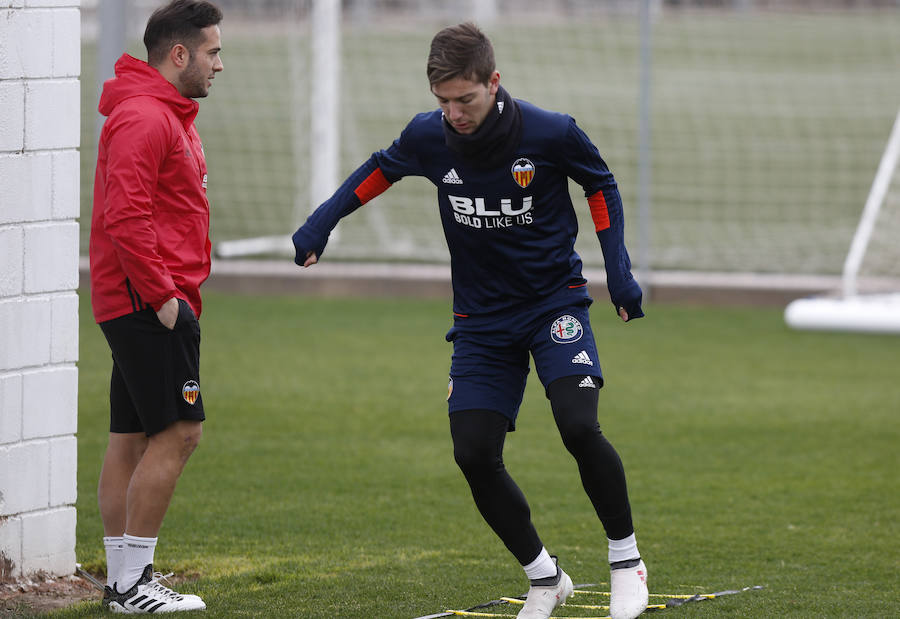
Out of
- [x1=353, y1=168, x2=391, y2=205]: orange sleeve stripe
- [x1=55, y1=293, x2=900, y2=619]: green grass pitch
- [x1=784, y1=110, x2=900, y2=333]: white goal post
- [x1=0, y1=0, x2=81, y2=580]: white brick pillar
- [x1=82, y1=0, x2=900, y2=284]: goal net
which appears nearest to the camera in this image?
[x1=353, y1=168, x2=391, y2=205]: orange sleeve stripe

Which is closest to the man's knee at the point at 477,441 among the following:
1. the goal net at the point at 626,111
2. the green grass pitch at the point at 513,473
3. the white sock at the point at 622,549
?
the white sock at the point at 622,549

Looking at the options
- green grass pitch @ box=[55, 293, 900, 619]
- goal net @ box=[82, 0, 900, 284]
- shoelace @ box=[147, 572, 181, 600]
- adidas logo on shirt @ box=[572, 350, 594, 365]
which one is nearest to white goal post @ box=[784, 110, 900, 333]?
green grass pitch @ box=[55, 293, 900, 619]

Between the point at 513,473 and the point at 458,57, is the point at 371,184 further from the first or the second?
the point at 513,473

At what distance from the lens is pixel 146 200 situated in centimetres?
410

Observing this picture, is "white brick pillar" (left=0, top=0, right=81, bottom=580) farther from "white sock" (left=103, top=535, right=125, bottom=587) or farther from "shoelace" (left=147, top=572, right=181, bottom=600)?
"shoelace" (left=147, top=572, right=181, bottom=600)

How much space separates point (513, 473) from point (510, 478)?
2.21 metres

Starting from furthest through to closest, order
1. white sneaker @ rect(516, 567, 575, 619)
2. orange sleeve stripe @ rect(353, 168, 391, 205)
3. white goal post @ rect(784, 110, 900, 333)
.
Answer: white goal post @ rect(784, 110, 900, 333) < orange sleeve stripe @ rect(353, 168, 391, 205) < white sneaker @ rect(516, 567, 575, 619)

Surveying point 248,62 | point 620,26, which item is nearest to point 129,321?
point 248,62

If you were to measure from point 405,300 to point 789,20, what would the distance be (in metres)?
15.7

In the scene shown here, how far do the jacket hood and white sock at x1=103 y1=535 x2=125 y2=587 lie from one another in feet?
4.36

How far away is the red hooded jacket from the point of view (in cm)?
408

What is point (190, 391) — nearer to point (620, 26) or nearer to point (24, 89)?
point (24, 89)

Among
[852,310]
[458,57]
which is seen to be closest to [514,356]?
[458,57]

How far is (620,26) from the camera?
24203mm
